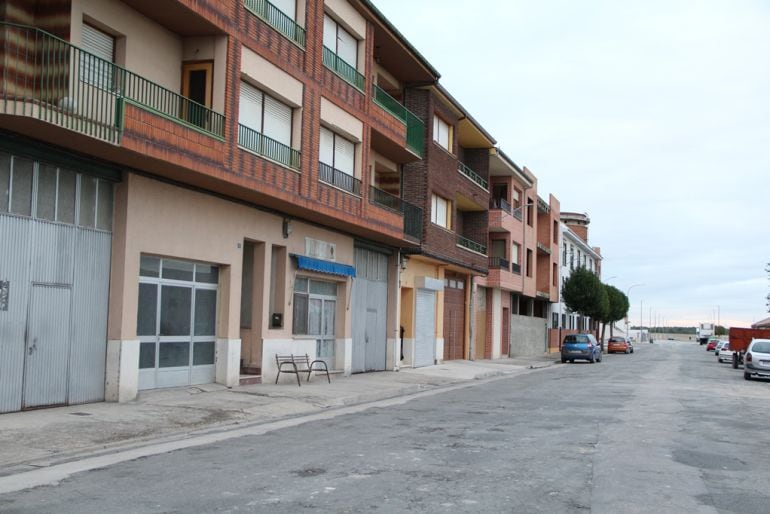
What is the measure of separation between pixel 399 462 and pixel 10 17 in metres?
9.40

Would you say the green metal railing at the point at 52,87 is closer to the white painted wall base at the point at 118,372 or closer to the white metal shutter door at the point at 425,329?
the white painted wall base at the point at 118,372

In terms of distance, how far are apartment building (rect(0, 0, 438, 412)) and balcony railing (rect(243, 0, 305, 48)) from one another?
7 centimetres

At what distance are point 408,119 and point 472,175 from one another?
10.1 m

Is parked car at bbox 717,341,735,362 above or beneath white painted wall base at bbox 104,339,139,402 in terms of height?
beneath

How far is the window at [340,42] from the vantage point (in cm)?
2136

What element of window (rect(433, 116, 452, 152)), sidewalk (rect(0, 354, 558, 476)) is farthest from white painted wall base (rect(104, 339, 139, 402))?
window (rect(433, 116, 452, 152))

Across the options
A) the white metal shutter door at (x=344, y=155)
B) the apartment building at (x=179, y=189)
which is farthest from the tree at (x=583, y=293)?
the white metal shutter door at (x=344, y=155)

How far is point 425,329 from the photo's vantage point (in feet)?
102

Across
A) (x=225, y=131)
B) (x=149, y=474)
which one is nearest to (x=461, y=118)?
(x=225, y=131)

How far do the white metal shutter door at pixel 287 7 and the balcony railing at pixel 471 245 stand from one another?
56.2 feet

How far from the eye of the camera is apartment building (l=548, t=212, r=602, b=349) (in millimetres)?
62391

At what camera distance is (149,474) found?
8.50m

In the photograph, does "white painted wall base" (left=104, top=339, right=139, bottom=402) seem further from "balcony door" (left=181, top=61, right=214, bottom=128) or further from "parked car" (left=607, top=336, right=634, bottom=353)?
"parked car" (left=607, top=336, right=634, bottom=353)

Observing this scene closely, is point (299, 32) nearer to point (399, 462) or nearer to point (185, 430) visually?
point (185, 430)
